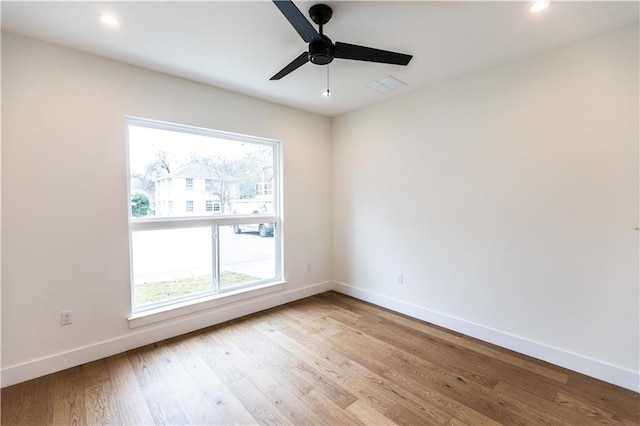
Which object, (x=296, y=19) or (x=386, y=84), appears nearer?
(x=296, y=19)

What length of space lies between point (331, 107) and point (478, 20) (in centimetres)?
201

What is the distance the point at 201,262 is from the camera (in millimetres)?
3135

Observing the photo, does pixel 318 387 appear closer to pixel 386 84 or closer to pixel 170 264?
pixel 170 264

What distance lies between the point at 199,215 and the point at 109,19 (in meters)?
1.77

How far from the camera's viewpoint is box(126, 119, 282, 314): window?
274cm

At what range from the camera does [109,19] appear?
1.90 m

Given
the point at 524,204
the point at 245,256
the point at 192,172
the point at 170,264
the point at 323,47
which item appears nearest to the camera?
the point at 323,47

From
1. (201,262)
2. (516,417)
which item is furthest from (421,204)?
(201,262)

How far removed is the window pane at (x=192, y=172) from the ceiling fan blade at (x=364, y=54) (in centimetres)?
190

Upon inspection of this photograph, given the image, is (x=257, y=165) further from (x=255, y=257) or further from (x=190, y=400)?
(x=190, y=400)

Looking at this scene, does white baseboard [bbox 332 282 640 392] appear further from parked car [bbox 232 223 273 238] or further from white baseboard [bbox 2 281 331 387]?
parked car [bbox 232 223 273 238]

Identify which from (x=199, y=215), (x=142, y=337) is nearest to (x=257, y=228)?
(x=199, y=215)

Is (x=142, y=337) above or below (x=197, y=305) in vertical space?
below

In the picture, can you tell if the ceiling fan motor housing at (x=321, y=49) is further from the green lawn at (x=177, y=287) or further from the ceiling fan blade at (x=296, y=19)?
the green lawn at (x=177, y=287)
